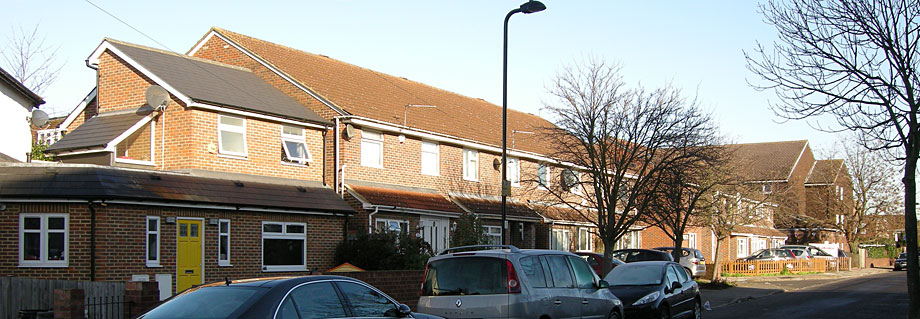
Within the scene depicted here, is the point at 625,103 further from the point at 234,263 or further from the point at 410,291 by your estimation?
the point at 234,263

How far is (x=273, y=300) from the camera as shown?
8391 mm

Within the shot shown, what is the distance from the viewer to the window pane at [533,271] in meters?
12.6

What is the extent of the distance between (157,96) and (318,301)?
52.1ft

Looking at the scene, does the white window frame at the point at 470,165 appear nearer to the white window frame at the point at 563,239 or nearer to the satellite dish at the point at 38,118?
the white window frame at the point at 563,239

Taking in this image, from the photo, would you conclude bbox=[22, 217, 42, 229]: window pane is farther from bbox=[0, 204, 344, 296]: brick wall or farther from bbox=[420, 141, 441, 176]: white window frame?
bbox=[420, 141, 441, 176]: white window frame

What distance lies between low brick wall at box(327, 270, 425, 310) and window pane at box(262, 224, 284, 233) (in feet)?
16.1

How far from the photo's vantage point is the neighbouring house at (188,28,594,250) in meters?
26.3

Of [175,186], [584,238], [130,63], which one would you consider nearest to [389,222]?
[175,186]

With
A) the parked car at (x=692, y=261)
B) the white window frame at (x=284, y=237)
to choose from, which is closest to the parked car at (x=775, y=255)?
the parked car at (x=692, y=261)

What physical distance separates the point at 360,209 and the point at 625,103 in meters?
8.53

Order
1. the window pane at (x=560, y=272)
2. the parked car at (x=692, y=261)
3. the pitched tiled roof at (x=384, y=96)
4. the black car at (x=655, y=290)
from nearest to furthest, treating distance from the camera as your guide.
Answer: the window pane at (x=560, y=272)
the black car at (x=655, y=290)
the pitched tiled roof at (x=384, y=96)
the parked car at (x=692, y=261)

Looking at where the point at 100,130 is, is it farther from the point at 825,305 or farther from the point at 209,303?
the point at 825,305

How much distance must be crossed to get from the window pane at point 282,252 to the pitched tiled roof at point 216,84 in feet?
12.6

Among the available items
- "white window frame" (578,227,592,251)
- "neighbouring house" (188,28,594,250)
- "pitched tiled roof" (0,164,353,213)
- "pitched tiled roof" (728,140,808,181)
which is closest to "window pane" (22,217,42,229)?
"pitched tiled roof" (0,164,353,213)
